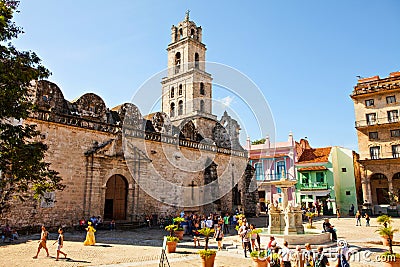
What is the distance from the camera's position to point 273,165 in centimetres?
3550

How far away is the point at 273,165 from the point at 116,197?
21742mm

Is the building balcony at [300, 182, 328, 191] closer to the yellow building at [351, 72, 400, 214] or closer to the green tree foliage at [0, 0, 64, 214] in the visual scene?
the yellow building at [351, 72, 400, 214]

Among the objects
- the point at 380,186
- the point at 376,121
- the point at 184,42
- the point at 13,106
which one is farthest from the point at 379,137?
the point at 13,106

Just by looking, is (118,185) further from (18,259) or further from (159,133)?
(18,259)

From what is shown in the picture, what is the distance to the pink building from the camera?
3434cm

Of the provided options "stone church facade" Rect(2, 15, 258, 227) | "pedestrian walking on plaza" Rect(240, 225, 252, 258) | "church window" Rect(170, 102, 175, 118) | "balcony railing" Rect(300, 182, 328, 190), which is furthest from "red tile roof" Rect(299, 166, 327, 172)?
"pedestrian walking on plaza" Rect(240, 225, 252, 258)

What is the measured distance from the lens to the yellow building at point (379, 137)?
30328 millimetres

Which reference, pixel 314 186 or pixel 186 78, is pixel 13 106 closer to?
pixel 186 78

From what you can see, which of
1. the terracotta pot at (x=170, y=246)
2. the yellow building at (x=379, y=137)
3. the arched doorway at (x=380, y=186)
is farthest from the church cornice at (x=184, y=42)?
the terracotta pot at (x=170, y=246)

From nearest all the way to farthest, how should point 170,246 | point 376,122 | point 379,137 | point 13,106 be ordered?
point 13,106, point 170,246, point 379,137, point 376,122

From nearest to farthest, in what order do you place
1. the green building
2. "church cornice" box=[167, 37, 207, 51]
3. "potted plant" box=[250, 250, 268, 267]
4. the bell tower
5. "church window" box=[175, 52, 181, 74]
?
1. "potted plant" box=[250, 250, 268, 267]
2. the bell tower
3. the green building
4. "church cornice" box=[167, 37, 207, 51]
5. "church window" box=[175, 52, 181, 74]

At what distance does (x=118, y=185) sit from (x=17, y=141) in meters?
13.1

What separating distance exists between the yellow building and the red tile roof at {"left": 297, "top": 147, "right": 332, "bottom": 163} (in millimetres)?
3446

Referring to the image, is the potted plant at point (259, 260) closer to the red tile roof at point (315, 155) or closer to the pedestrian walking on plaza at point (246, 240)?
the pedestrian walking on plaza at point (246, 240)
